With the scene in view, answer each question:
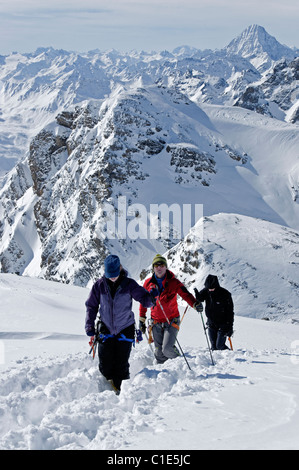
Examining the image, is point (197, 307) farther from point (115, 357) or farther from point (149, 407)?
point (149, 407)

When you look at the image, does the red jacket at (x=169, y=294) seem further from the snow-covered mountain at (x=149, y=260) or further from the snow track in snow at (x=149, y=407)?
the snow track in snow at (x=149, y=407)

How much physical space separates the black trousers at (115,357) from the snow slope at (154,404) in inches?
8.7

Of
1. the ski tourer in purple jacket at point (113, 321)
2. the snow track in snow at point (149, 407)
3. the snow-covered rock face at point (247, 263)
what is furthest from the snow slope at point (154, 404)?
the snow-covered rock face at point (247, 263)

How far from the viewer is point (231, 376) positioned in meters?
7.28

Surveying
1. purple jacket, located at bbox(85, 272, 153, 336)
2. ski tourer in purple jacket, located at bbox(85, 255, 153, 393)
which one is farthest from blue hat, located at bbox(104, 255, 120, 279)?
purple jacket, located at bbox(85, 272, 153, 336)

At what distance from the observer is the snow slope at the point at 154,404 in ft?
15.5

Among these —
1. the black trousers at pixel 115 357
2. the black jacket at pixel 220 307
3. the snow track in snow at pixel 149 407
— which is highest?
the black jacket at pixel 220 307

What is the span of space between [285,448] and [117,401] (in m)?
2.66


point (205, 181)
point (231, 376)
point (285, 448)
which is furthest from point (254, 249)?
point (205, 181)

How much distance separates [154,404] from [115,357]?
1687 mm

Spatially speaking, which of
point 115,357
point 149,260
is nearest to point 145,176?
point 149,260

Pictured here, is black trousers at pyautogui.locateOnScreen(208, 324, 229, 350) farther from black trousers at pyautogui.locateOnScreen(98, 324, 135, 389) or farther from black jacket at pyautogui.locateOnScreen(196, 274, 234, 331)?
black trousers at pyautogui.locateOnScreen(98, 324, 135, 389)

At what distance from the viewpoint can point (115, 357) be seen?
7.45m

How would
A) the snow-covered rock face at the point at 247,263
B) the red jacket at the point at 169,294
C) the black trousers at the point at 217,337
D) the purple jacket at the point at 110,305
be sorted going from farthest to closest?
the snow-covered rock face at the point at 247,263, the black trousers at the point at 217,337, the red jacket at the point at 169,294, the purple jacket at the point at 110,305
